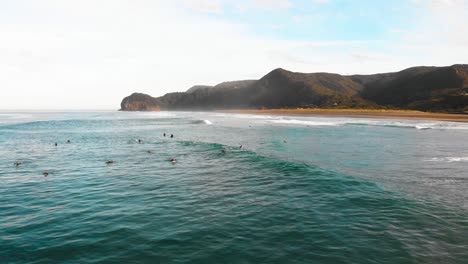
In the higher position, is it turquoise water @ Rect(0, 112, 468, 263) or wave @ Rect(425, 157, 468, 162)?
wave @ Rect(425, 157, 468, 162)

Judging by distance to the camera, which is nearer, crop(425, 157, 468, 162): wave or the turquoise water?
the turquoise water

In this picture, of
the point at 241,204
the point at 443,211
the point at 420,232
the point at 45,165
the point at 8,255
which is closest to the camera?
the point at 8,255

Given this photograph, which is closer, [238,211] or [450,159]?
[238,211]

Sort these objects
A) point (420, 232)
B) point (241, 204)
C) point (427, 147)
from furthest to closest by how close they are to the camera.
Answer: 1. point (427, 147)
2. point (241, 204)
3. point (420, 232)

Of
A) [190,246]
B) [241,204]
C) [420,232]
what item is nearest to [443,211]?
[420,232]

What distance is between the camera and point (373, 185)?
20969 millimetres

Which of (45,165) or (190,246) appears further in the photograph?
(45,165)

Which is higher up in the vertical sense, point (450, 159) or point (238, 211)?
point (450, 159)

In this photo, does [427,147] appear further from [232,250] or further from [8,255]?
[8,255]

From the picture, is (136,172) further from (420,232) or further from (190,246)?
(420,232)

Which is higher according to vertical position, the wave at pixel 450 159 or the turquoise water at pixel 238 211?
the wave at pixel 450 159

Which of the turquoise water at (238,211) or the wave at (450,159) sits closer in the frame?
the turquoise water at (238,211)

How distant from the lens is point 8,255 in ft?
37.9

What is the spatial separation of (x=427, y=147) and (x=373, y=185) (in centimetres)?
2389
